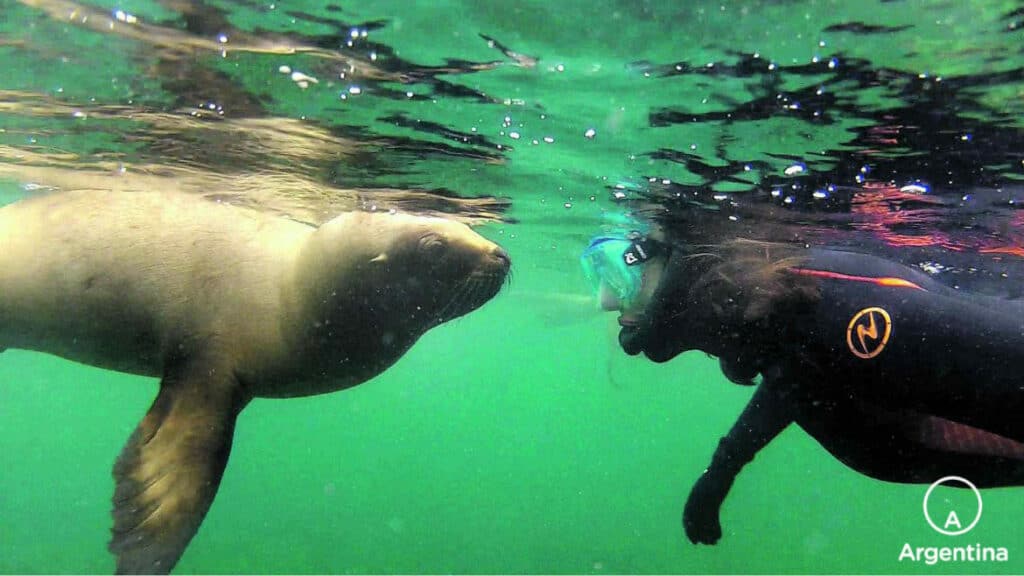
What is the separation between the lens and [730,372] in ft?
14.7

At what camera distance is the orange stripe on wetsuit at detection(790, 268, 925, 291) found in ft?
10.7

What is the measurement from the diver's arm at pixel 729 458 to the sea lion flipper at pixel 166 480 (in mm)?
3347

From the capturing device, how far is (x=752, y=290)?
3773mm

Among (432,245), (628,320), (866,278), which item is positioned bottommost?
(628,320)

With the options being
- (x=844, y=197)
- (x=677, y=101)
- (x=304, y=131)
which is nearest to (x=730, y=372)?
(x=677, y=101)

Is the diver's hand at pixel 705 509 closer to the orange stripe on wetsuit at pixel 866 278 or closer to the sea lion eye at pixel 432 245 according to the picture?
the orange stripe on wetsuit at pixel 866 278

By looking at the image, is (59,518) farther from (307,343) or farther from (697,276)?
(697,276)

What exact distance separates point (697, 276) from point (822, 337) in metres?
1.17

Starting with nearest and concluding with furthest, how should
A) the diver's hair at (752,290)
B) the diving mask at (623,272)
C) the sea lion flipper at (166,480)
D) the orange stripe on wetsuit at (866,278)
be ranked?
the orange stripe on wetsuit at (866,278) → the diver's hair at (752,290) → the sea lion flipper at (166,480) → the diving mask at (623,272)

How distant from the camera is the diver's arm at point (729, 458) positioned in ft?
15.0

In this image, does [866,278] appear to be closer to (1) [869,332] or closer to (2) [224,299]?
(1) [869,332]

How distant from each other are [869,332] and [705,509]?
2.31m

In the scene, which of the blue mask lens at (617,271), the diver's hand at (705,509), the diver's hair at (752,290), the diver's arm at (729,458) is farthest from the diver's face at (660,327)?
the diver's hand at (705,509)

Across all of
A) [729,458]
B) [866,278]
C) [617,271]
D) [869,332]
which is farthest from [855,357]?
[617,271]
